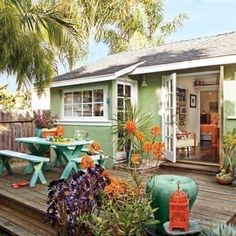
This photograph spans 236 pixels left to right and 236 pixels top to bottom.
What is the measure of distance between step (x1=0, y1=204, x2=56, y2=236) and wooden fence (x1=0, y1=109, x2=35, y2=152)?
589cm

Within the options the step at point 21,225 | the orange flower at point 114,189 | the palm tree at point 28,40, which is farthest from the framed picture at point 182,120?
the orange flower at point 114,189

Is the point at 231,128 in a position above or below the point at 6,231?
above

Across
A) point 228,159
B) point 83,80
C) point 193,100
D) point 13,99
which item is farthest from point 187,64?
point 13,99

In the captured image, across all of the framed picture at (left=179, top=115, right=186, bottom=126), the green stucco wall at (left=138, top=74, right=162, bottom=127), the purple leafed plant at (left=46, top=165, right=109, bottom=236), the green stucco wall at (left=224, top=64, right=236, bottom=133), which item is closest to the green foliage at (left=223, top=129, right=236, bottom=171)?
the green stucco wall at (left=224, top=64, right=236, bottom=133)

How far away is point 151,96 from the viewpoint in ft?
26.0

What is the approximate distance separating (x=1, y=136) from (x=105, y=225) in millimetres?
8385

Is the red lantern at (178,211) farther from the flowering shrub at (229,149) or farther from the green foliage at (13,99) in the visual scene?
the green foliage at (13,99)

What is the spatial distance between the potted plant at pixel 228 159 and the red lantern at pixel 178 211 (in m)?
3.05

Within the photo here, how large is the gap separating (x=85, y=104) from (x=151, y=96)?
191cm

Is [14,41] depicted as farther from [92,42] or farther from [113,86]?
[92,42]

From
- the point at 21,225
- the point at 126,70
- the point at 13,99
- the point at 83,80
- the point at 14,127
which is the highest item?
the point at 126,70

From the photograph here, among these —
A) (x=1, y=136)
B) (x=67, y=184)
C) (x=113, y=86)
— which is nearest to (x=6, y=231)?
(x=67, y=184)

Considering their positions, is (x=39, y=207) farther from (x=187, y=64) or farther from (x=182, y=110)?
(x=182, y=110)

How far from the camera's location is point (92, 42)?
16.3 m
